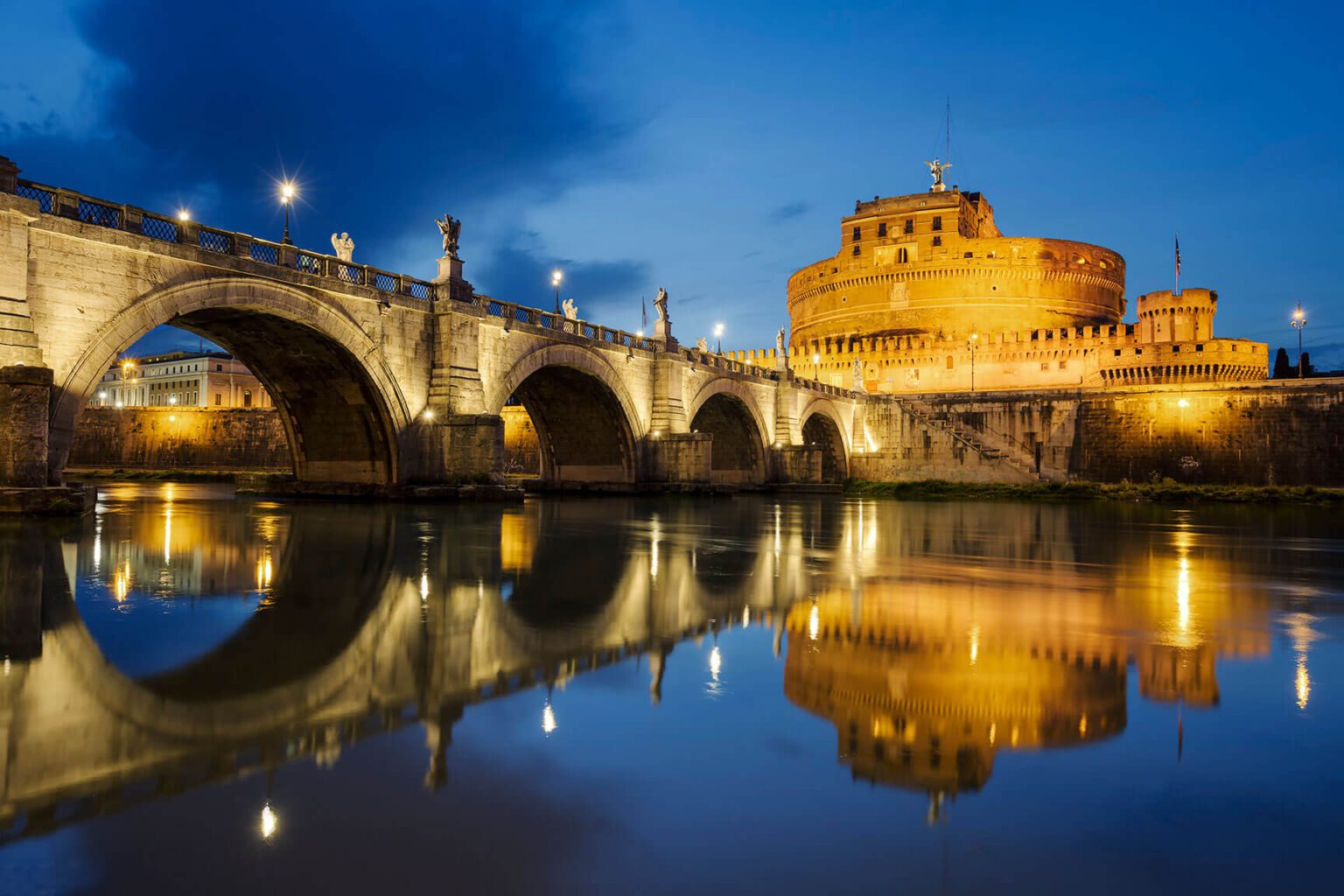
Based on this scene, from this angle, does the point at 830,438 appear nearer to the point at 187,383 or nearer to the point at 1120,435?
the point at 1120,435

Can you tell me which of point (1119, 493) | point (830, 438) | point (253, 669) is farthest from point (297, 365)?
point (830, 438)

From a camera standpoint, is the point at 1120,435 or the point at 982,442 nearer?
the point at 1120,435

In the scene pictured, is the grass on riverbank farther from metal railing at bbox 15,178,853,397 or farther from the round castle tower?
the round castle tower

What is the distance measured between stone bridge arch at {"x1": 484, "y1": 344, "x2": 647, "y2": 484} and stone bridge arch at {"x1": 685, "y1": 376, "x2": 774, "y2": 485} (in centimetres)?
887

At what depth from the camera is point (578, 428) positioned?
125 feet

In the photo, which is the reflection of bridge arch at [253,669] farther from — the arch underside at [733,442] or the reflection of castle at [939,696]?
the arch underside at [733,442]

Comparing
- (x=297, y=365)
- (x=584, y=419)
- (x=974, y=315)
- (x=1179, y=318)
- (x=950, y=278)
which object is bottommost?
(x=584, y=419)

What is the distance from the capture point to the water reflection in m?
4.43

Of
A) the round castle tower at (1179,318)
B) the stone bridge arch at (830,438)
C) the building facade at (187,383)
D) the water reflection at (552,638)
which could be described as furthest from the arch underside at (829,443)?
the building facade at (187,383)

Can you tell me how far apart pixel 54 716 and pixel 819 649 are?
16.8ft

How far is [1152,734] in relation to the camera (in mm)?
4797

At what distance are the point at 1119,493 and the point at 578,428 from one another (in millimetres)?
25698

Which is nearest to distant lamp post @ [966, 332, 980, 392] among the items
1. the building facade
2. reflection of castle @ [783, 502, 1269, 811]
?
reflection of castle @ [783, 502, 1269, 811]

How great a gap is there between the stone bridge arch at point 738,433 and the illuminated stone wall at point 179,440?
2904 cm
